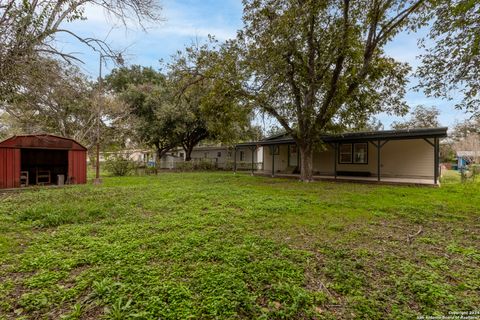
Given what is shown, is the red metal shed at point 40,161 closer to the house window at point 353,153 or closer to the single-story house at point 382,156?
the single-story house at point 382,156

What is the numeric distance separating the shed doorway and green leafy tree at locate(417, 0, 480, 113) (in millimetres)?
14072

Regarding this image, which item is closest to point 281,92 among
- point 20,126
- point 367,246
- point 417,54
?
point 417,54

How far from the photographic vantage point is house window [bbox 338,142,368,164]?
14.6 meters

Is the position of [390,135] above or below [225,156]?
above

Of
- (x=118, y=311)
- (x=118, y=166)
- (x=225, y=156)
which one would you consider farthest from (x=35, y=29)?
(x=225, y=156)

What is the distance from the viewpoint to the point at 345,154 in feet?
50.0

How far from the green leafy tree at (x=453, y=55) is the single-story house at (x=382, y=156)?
4.79 meters

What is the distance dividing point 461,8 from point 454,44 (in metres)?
1.48

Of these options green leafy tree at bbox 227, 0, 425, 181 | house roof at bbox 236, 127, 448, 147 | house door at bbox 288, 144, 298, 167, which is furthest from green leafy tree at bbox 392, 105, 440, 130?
green leafy tree at bbox 227, 0, 425, 181

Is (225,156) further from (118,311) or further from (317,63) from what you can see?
(118,311)

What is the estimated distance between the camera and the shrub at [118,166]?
16.3 meters

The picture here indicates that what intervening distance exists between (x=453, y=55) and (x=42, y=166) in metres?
15.7

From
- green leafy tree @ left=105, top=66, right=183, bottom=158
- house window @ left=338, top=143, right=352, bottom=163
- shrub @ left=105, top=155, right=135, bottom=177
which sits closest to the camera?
house window @ left=338, top=143, right=352, bottom=163

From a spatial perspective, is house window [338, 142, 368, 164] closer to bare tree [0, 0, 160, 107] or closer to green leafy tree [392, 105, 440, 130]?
bare tree [0, 0, 160, 107]
